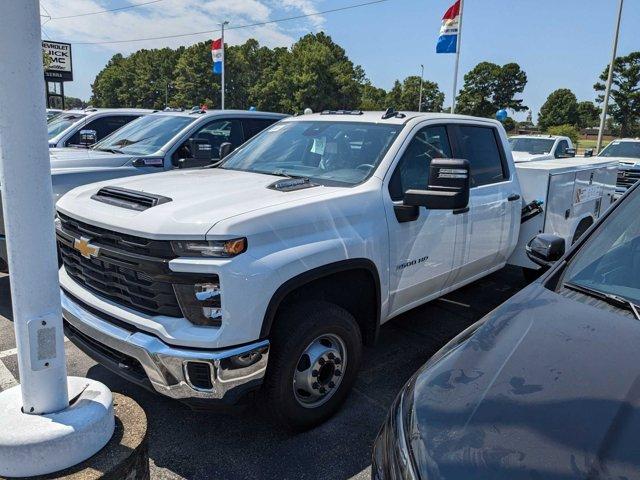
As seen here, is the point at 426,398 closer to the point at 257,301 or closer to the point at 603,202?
the point at 257,301

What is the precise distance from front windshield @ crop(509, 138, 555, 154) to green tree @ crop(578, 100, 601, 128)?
62.3 m

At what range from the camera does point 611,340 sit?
1854mm

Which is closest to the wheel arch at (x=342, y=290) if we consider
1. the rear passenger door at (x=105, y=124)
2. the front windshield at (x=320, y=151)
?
the front windshield at (x=320, y=151)

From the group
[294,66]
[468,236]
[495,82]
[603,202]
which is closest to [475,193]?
[468,236]

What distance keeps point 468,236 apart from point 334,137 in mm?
1349

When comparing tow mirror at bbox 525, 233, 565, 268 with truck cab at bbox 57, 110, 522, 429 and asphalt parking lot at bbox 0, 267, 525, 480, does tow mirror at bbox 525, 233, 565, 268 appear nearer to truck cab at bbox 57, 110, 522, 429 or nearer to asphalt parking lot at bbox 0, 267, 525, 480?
truck cab at bbox 57, 110, 522, 429

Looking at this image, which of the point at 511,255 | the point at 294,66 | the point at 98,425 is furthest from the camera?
the point at 294,66

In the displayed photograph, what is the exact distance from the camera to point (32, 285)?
192cm

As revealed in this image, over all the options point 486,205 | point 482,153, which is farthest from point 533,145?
point 486,205

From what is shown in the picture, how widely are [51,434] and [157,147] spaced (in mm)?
5107

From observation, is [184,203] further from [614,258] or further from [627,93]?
[627,93]

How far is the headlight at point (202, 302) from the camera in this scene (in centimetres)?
243

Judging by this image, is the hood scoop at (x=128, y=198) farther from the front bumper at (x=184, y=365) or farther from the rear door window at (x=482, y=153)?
the rear door window at (x=482, y=153)

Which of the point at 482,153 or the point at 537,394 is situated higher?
the point at 482,153
